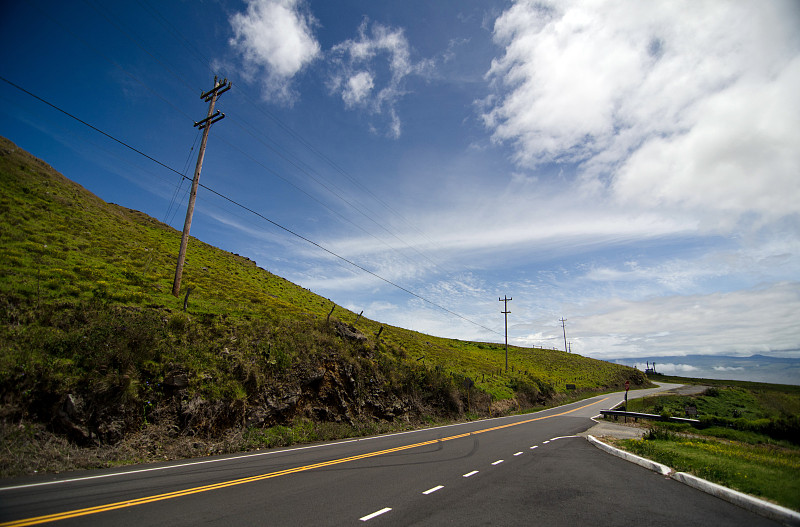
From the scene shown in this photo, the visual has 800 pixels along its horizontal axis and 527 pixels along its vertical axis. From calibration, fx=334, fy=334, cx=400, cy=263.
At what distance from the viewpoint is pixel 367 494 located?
661 cm

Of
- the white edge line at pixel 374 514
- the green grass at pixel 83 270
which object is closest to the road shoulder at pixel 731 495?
the white edge line at pixel 374 514

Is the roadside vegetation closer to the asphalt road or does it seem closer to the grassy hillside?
the asphalt road

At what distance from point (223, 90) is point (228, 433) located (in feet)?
58.7

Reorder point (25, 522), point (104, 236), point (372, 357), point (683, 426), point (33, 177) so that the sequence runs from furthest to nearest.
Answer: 1. point (33, 177)
2. point (104, 236)
3. point (372, 357)
4. point (683, 426)
5. point (25, 522)

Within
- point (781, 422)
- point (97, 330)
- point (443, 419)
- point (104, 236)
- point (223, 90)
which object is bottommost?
point (443, 419)

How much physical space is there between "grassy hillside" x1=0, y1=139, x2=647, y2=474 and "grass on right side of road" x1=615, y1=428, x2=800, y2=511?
493 inches

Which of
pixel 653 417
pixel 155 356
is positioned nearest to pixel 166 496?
pixel 155 356

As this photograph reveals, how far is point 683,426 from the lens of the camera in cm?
1803

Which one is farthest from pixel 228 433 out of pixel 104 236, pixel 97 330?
pixel 104 236

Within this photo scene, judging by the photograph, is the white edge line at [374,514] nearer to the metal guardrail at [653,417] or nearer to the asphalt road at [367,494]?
the asphalt road at [367,494]

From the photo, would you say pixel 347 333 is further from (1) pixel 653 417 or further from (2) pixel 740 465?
(1) pixel 653 417

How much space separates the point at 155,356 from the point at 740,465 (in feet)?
59.1

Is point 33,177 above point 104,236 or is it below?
above

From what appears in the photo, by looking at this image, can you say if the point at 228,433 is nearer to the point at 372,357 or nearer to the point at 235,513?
the point at 235,513
